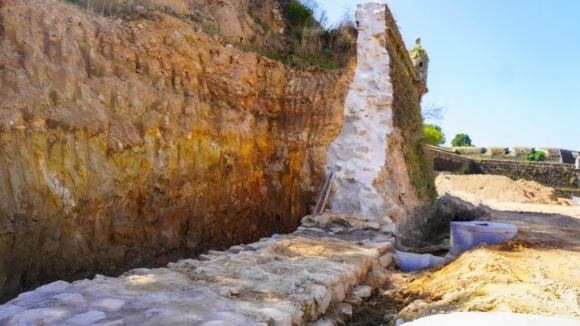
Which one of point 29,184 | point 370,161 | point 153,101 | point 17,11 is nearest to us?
point 29,184

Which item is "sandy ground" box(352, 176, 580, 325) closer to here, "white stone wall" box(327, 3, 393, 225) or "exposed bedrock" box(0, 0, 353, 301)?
"white stone wall" box(327, 3, 393, 225)

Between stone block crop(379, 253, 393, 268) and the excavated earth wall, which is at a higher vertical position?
the excavated earth wall

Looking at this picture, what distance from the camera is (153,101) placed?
5660 mm

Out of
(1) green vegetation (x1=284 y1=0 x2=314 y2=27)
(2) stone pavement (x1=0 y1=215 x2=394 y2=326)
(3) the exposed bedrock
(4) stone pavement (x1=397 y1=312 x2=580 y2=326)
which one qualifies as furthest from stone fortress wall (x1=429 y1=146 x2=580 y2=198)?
(4) stone pavement (x1=397 y1=312 x2=580 y2=326)

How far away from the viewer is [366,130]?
24.1 ft

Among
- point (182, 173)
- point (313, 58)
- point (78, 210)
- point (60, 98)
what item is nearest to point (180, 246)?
point (182, 173)

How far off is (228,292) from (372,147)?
4791 mm

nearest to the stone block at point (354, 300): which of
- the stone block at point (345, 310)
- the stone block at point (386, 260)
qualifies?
the stone block at point (345, 310)

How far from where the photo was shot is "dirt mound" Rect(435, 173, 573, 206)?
18.3 metres

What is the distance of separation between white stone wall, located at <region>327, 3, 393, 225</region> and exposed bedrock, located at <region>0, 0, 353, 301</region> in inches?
11.2

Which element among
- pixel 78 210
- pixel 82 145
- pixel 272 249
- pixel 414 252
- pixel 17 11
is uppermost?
pixel 17 11

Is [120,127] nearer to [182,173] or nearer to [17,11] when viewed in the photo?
[182,173]

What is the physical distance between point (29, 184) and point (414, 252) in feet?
16.8

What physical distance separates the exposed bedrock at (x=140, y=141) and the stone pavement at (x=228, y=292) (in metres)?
1.54
